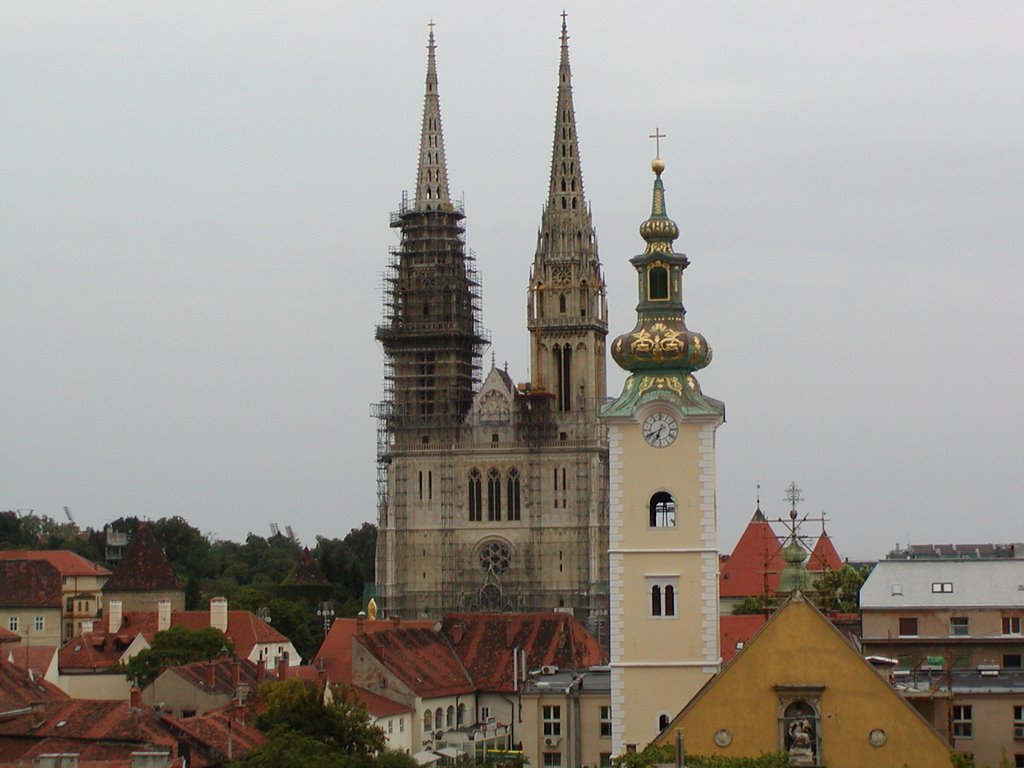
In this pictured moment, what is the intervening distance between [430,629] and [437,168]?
169 feet

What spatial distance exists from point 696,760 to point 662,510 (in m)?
10.2

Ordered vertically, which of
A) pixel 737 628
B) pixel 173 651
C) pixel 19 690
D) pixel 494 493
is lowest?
pixel 19 690

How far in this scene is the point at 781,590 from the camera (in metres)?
62.4

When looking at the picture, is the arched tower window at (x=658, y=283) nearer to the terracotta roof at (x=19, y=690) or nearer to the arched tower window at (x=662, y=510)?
the arched tower window at (x=662, y=510)

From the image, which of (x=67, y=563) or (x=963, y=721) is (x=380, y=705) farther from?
(x=67, y=563)

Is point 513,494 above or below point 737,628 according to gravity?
above

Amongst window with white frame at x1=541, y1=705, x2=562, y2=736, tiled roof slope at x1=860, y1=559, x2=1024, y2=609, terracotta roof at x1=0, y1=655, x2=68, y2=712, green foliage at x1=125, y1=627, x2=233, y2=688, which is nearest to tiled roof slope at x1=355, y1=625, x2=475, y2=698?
green foliage at x1=125, y1=627, x2=233, y2=688

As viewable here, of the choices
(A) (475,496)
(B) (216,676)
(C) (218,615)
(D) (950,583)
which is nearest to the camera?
(D) (950,583)

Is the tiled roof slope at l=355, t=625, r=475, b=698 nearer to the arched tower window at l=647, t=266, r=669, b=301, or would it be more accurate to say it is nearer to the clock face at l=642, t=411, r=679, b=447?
the clock face at l=642, t=411, r=679, b=447

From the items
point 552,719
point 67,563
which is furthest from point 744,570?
point 552,719

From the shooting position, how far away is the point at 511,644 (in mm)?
96688

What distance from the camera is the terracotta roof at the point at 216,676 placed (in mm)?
81500

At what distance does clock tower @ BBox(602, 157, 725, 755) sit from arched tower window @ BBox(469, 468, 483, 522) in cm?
8091

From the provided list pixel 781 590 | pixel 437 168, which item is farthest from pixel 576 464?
pixel 781 590
